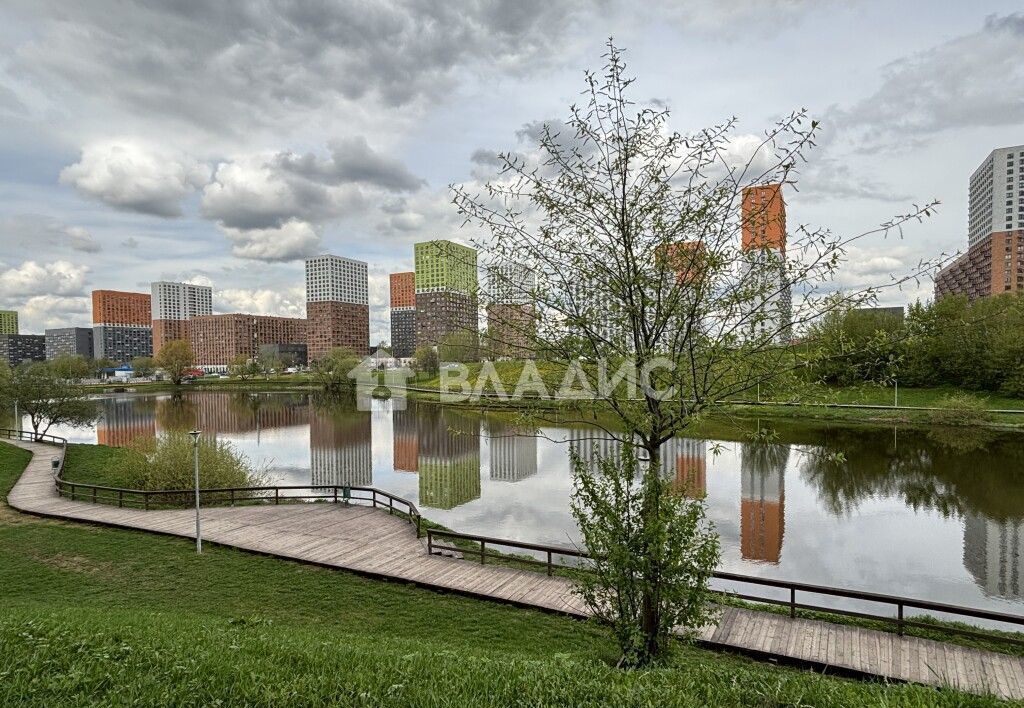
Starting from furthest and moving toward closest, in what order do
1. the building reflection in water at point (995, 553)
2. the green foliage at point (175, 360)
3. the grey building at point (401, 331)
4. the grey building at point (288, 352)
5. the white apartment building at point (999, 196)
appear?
the grey building at point (401, 331)
the grey building at point (288, 352)
the green foliage at point (175, 360)
the white apartment building at point (999, 196)
the building reflection in water at point (995, 553)

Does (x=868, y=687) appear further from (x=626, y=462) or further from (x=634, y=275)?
(x=634, y=275)

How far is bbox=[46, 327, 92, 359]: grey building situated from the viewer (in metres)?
182

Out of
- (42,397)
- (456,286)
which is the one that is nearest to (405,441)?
(42,397)

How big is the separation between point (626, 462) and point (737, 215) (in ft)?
9.92

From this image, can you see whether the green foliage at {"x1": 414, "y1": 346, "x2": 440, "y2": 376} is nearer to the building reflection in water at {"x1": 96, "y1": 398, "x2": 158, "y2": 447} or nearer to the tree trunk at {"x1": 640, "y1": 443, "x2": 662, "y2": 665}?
the building reflection in water at {"x1": 96, "y1": 398, "x2": 158, "y2": 447}

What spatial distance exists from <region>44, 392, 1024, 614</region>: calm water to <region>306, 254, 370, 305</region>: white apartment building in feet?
451

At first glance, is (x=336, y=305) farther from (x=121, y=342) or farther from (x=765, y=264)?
(x=765, y=264)

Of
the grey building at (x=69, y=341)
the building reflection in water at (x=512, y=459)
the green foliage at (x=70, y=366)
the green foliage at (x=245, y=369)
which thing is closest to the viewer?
the building reflection in water at (x=512, y=459)

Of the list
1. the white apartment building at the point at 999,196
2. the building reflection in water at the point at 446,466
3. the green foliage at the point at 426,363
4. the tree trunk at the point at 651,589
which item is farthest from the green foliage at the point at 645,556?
the white apartment building at the point at 999,196

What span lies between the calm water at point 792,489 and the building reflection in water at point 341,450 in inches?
6.0

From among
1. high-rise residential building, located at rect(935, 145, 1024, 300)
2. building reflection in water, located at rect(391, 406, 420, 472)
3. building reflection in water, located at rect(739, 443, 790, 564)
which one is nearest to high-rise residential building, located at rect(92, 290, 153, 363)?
building reflection in water, located at rect(391, 406, 420, 472)

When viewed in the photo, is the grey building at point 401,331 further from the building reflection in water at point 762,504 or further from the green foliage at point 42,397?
the building reflection in water at point 762,504

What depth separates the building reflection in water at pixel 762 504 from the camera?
1522 cm

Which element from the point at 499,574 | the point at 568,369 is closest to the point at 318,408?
the point at 499,574
